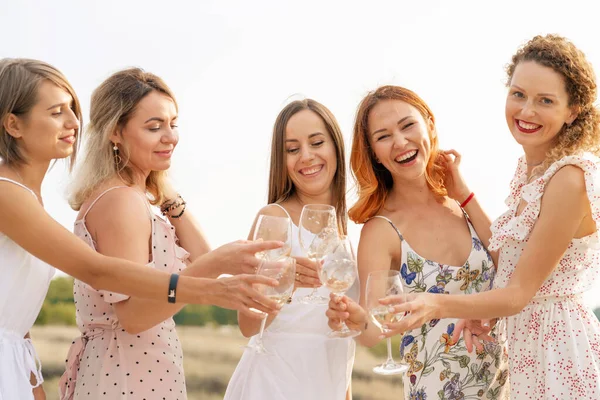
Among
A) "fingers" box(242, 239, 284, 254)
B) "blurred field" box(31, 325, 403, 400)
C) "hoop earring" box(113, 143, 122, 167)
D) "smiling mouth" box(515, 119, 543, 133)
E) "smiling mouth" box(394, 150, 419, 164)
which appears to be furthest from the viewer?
"blurred field" box(31, 325, 403, 400)

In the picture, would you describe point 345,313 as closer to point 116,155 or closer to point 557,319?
point 557,319

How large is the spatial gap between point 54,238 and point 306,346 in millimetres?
1765

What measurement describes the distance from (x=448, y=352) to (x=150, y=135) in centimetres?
228

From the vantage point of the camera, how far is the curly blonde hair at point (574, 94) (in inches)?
187

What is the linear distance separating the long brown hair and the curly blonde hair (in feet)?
4.45

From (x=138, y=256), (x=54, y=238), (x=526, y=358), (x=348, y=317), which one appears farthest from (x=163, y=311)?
(x=526, y=358)

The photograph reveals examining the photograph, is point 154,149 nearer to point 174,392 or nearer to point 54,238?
point 54,238

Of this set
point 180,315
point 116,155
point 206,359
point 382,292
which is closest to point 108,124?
point 116,155

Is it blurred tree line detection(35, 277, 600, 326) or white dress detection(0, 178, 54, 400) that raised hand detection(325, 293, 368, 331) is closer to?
white dress detection(0, 178, 54, 400)

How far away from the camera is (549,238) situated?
4.48 m

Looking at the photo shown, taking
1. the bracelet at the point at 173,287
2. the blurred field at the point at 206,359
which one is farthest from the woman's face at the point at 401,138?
the blurred field at the point at 206,359

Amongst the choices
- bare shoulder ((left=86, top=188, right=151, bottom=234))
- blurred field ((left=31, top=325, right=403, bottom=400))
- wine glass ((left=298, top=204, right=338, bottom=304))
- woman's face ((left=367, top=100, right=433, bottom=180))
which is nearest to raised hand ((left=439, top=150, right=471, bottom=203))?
woman's face ((left=367, top=100, right=433, bottom=180))

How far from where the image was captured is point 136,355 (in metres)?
4.79

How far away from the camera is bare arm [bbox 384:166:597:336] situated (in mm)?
4473
